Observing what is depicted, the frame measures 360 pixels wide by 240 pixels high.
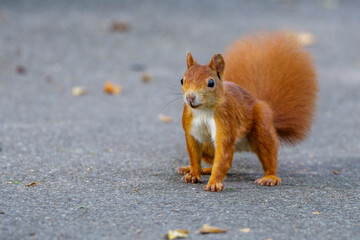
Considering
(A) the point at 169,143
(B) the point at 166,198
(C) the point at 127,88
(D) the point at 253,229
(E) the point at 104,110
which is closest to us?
(D) the point at 253,229

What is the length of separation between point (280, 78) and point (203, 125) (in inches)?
33.9

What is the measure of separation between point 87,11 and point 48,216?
6.67 meters

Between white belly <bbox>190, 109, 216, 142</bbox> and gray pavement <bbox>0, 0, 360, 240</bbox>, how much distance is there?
281 mm

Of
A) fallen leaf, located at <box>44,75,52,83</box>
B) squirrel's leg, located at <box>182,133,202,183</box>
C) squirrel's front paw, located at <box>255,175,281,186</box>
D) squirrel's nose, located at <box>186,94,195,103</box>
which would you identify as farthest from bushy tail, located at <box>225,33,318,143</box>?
fallen leaf, located at <box>44,75,52,83</box>

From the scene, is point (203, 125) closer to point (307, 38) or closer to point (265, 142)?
point (265, 142)

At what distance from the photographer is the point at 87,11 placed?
28.5 feet

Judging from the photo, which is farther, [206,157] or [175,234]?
[206,157]

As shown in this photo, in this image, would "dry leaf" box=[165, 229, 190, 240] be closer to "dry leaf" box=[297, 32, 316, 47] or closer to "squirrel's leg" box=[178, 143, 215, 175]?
"squirrel's leg" box=[178, 143, 215, 175]

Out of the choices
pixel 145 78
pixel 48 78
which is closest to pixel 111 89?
pixel 145 78

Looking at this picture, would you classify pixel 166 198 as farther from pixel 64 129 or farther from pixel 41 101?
pixel 41 101

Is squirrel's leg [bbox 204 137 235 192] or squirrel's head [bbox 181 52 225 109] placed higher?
squirrel's head [bbox 181 52 225 109]

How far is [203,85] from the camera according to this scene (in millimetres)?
2754

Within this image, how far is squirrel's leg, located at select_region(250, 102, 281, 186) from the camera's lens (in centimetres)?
311

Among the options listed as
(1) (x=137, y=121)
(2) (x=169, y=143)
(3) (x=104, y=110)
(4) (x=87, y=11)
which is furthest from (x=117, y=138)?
(4) (x=87, y=11)
